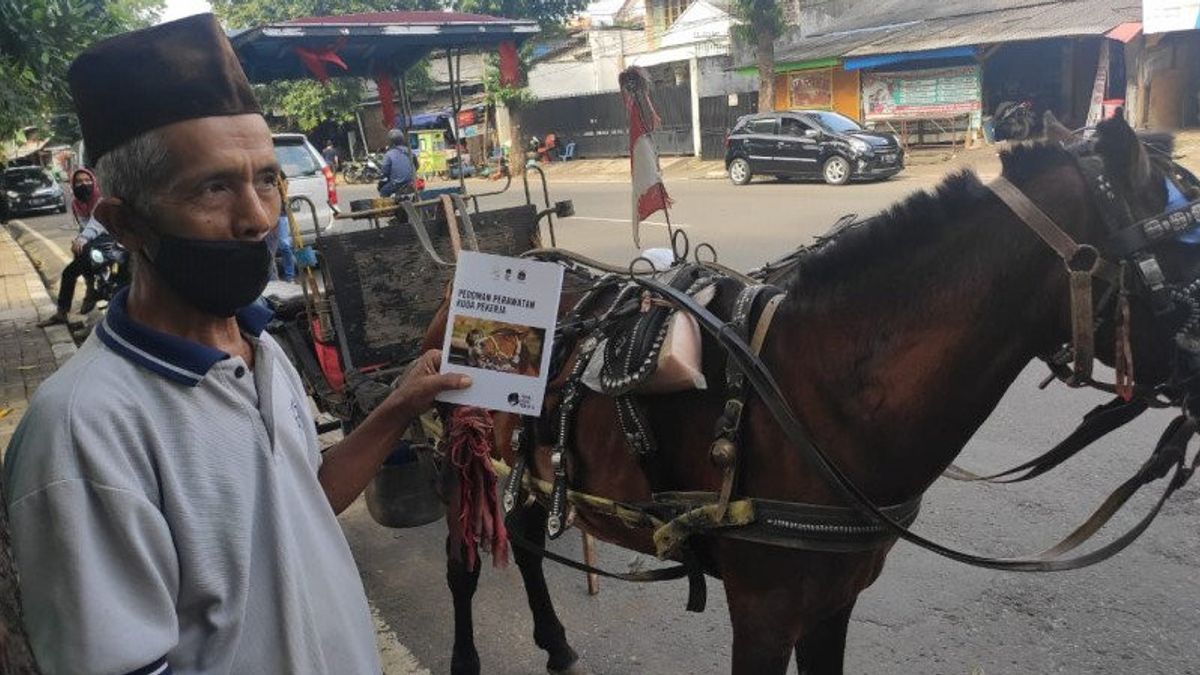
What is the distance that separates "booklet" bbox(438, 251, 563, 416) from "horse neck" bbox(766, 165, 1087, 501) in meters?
0.59

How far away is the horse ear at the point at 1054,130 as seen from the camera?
1837mm

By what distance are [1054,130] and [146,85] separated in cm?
179

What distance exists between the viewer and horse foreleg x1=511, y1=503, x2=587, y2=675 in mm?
3135

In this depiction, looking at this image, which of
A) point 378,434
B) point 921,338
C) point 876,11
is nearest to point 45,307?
point 378,434

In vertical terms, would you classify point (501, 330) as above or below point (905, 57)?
below

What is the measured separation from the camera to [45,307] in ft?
34.4

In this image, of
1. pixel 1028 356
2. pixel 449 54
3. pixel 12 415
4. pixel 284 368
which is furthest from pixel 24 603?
pixel 12 415

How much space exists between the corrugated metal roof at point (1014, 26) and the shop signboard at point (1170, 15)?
0.58 metres

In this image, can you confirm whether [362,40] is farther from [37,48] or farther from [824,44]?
[824,44]

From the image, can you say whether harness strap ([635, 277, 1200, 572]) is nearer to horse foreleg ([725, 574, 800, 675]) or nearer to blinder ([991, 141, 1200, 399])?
blinder ([991, 141, 1200, 399])

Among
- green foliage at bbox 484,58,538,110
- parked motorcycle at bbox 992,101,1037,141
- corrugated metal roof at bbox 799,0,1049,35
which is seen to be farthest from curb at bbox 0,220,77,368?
corrugated metal roof at bbox 799,0,1049,35

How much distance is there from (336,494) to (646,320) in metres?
0.88

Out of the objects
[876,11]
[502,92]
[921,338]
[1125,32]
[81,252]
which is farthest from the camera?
[502,92]

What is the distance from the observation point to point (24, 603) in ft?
3.53
